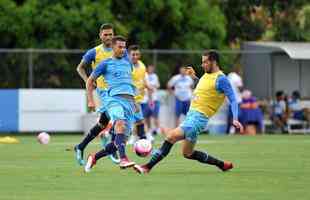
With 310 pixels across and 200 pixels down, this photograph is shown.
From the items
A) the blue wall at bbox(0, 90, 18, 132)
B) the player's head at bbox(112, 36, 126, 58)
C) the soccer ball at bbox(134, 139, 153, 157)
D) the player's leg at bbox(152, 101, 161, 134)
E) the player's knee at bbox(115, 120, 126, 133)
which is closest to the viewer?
the player's knee at bbox(115, 120, 126, 133)

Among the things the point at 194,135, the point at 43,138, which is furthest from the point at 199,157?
the point at 43,138

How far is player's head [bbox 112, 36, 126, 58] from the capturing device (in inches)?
638

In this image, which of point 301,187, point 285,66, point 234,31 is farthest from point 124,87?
point 234,31

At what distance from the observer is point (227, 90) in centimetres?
1590

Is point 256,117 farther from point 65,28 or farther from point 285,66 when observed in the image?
point 65,28

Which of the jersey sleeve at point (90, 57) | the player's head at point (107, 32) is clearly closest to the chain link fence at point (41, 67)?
the jersey sleeve at point (90, 57)

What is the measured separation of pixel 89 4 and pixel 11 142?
9.43 meters

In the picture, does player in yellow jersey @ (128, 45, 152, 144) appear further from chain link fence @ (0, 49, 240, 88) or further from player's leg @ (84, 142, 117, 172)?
chain link fence @ (0, 49, 240, 88)

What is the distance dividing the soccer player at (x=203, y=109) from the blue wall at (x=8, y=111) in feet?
60.6

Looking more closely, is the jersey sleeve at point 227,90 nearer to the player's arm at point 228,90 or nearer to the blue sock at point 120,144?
the player's arm at point 228,90

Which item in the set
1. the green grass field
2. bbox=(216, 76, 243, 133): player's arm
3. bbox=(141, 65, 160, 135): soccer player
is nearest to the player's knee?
the green grass field

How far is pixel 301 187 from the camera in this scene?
526 inches

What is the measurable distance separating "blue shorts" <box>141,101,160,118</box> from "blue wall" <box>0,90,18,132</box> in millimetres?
4282

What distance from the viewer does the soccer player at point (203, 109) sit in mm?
15750
